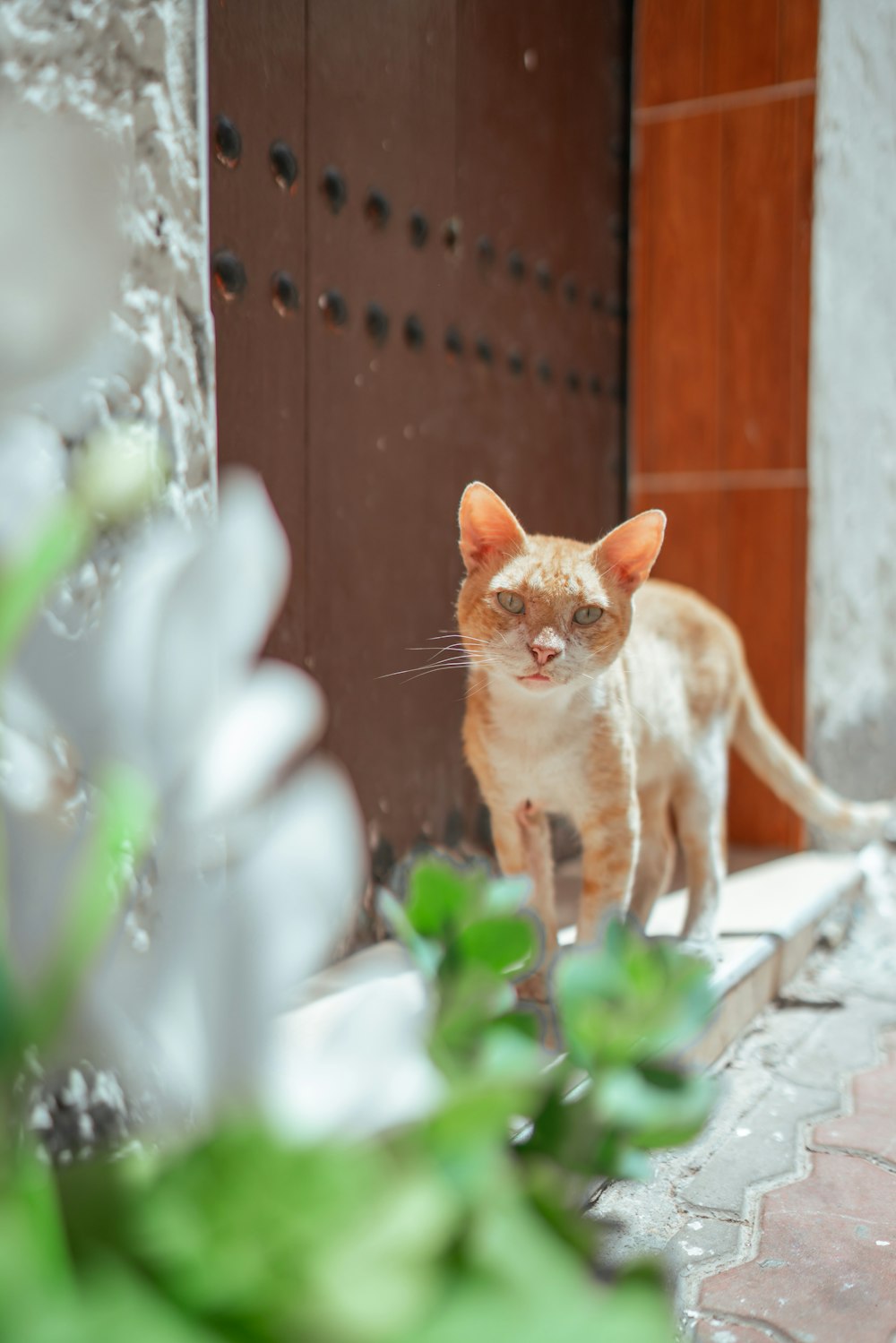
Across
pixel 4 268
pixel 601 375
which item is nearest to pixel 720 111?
pixel 601 375

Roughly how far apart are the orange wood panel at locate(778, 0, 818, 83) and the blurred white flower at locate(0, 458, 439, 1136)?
2910 millimetres

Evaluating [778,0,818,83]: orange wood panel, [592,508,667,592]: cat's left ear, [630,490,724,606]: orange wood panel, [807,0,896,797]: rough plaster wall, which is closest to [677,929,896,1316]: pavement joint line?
[592,508,667,592]: cat's left ear

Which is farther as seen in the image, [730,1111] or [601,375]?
[601,375]

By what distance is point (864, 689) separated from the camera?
121 inches

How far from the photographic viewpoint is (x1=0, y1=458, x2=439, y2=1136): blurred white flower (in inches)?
16.6

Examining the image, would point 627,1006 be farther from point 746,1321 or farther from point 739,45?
point 739,45

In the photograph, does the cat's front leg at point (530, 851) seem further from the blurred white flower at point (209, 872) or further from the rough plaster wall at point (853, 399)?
the rough plaster wall at point (853, 399)

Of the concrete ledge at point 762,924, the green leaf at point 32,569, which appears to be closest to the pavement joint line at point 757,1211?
the concrete ledge at point 762,924

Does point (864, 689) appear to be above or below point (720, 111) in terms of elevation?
below

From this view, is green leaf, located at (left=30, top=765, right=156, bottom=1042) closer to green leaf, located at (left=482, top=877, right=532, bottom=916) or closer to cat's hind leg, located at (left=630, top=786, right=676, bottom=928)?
green leaf, located at (left=482, top=877, right=532, bottom=916)

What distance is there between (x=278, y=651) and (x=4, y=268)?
4.96 ft

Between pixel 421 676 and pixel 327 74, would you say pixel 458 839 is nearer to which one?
pixel 421 676

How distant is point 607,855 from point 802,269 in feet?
6.25

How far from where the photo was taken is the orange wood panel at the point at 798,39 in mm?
2787
